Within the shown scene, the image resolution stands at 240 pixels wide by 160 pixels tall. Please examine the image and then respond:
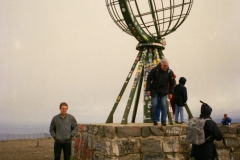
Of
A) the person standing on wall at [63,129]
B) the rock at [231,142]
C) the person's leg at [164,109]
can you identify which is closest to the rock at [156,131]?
the person's leg at [164,109]

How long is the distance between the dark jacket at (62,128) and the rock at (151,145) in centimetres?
131

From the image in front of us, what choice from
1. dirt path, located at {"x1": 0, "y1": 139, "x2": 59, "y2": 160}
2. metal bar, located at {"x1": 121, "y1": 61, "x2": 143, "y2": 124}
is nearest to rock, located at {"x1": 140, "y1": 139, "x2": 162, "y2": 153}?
metal bar, located at {"x1": 121, "y1": 61, "x2": 143, "y2": 124}

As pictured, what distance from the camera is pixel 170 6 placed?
6457 millimetres

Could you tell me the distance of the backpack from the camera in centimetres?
431

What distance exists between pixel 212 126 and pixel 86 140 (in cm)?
308

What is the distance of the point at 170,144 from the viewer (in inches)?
208

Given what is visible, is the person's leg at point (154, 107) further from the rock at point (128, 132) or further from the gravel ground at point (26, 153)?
the gravel ground at point (26, 153)

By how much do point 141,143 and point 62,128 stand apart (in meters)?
1.49

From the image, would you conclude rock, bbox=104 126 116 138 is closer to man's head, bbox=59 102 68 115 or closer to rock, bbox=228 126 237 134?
man's head, bbox=59 102 68 115

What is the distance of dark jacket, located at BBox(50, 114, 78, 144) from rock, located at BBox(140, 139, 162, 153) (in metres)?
1.31

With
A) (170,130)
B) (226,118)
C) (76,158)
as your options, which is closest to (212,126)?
(170,130)

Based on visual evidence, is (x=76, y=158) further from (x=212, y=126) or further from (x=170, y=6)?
(x=170, y=6)

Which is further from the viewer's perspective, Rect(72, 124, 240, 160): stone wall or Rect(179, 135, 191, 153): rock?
Rect(179, 135, 191, 153): rock

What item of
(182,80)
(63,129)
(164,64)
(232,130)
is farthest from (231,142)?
(63,129)
